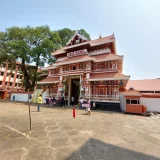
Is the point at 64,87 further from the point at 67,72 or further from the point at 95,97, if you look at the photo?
the point at 95,97

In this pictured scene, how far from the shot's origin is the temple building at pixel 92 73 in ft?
58.1

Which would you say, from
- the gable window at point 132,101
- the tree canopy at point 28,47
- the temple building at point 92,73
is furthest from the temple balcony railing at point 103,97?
the tree canopy at point 28,47

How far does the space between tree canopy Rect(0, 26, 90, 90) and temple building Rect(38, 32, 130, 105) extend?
26.9 ft

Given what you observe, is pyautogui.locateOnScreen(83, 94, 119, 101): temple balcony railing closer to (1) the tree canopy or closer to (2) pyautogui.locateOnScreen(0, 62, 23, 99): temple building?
(1) the tree canopy

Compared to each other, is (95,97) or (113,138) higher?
(95,97)

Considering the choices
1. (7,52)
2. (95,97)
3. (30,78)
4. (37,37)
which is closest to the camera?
(95,97)

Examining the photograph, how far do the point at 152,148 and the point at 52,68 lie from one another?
23.0 m

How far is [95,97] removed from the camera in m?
18.5

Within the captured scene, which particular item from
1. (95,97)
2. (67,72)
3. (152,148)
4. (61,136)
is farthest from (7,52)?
(152,148)

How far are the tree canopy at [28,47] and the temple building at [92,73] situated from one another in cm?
820

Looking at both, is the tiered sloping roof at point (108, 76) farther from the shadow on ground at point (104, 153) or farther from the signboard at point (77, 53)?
the shadow on ground at point (104, 153)

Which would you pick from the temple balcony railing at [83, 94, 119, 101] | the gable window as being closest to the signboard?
the temple balcony railing at [83, 94, 119, 101]

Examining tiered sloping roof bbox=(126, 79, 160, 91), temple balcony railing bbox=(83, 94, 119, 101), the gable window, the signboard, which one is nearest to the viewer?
the gable window

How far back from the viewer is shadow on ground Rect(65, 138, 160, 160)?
12.8ft
